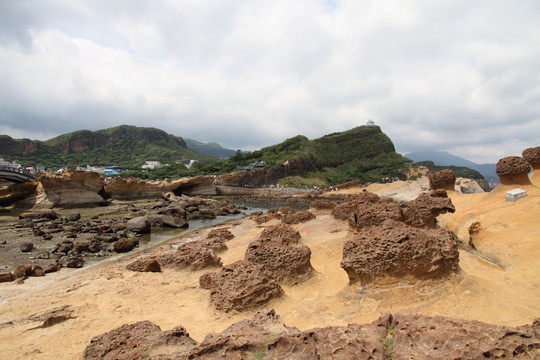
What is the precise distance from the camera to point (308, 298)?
6098 mm

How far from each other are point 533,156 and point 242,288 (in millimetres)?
14170

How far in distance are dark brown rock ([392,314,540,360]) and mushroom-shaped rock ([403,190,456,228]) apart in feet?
22.4

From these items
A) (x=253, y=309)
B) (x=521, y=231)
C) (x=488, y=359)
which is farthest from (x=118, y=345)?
(x=521, y=231)

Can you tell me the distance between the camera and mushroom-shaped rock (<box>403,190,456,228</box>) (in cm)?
909

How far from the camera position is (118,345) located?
12.3ft

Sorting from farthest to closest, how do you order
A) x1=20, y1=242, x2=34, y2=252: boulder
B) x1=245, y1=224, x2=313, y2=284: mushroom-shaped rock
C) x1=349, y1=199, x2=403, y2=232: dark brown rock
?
x1=20, y1=242, x2=34, y2=252: boulder, x1=349, y1=199, x2=403, y2=232: dark brown rock, x1=245, y1=224, x2=313, y2=284: mushroom-shaped rock

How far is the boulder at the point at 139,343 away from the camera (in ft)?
11.3

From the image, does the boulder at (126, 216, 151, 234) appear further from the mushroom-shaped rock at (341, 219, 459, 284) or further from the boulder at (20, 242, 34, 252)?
the mushroom-shaped rock at (341, 219, 459, 284)

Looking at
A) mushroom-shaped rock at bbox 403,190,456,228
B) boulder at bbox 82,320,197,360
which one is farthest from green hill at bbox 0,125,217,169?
mushroom-shaped rock at bbox 403,190,456,228

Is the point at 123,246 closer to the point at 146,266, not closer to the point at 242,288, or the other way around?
the point at 146,266

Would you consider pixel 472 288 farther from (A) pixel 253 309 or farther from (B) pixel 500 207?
(B) pixel 500 207

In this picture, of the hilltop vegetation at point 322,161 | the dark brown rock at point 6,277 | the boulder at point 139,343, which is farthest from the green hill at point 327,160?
the boulder at point 139,343

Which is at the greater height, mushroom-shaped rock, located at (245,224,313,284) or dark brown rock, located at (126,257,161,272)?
mushroom-shaped rock, located at (245,224,313,284)

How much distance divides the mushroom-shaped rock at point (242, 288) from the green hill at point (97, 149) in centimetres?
10244
